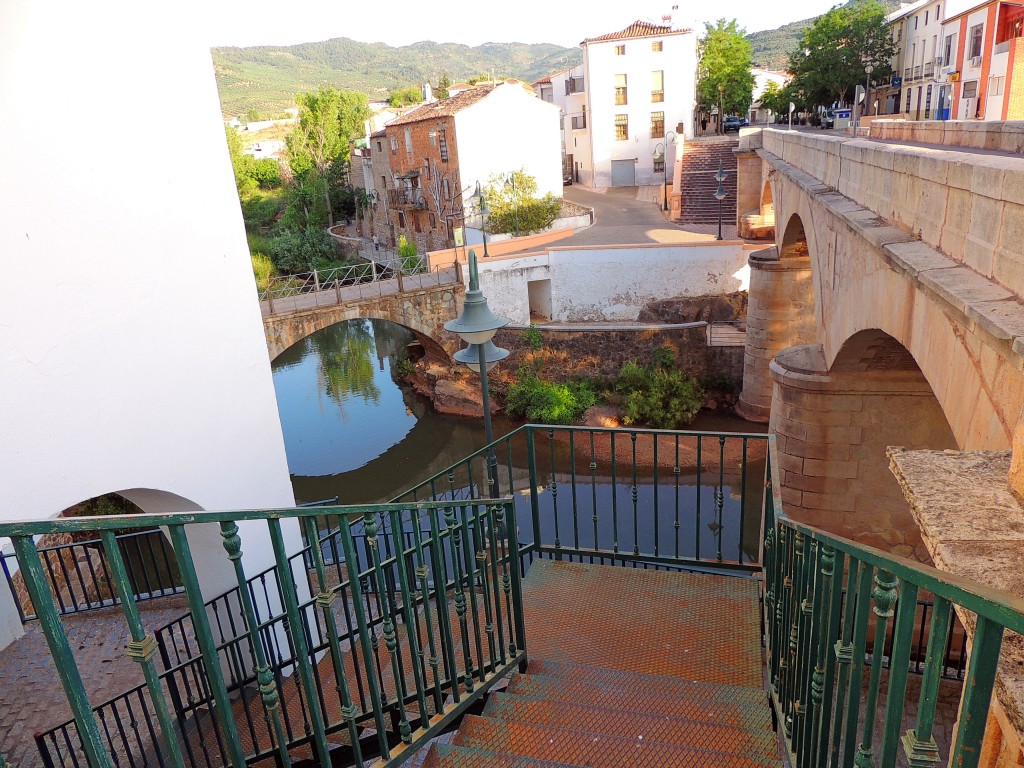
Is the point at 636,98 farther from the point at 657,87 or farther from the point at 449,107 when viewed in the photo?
the point at 449,107

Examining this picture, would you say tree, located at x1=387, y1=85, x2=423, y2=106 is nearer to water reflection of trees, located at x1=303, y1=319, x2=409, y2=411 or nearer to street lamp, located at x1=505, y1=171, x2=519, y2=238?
water reflection of trees, located at x1=303, y1=319, x2=409, y2=411

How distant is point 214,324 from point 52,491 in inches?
67.3

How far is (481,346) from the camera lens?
6.62 meters

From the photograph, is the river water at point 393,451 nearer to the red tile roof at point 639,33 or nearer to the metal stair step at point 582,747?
the metal stair step at point 582,747

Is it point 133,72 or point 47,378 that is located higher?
point 133,72

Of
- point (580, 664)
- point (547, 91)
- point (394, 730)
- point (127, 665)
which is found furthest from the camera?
point (547, 91)

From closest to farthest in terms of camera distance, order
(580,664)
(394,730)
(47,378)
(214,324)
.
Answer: (394,730) → (580,664) → (47,378) → (214,324)

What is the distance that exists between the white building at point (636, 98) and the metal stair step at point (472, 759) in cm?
3515


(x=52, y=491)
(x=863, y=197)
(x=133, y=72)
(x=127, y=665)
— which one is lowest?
(x=127, y=665)

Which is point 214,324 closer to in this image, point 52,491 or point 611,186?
point 52,491

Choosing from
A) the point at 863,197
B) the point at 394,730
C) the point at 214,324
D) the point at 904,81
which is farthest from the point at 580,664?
the point at 904,81

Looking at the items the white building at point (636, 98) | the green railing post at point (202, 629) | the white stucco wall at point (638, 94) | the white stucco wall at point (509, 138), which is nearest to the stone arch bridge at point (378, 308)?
the white stucco wall at point (509, 138)

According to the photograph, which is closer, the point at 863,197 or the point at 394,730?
the point at 394,730

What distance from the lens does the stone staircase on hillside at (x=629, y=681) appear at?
3.24 meters
